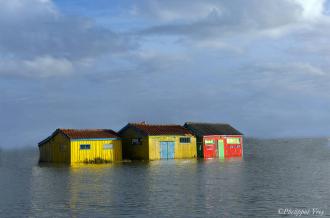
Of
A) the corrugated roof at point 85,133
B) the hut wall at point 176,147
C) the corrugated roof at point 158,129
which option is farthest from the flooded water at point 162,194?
the corrugated roof at point 158,129

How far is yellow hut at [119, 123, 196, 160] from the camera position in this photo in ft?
208

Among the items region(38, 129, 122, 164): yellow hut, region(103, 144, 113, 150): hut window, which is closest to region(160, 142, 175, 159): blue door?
region(38, 129, 122, 164): yellow hut

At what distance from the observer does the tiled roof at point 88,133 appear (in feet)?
193

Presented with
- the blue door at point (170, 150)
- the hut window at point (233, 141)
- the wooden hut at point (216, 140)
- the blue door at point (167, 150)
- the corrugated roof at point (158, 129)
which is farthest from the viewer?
the hut window at point (233, 141)

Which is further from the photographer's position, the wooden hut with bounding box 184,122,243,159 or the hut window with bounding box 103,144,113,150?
the wooden hut with bounding box 184,122,243,159

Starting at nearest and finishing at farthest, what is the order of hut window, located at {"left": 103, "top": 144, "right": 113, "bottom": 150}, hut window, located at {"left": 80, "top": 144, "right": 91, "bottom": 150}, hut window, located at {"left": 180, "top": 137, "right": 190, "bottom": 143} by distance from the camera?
1. hut window, located at {"left": 80, "top": 144, "right": 91, "bottom": 150}
2. hut window, located at {"left": 103, "top": 144, "right": 113, "bottom": 150}
3. hut window, located at {"left": 180, "top": 137, "right": 190, "bottom": 143}

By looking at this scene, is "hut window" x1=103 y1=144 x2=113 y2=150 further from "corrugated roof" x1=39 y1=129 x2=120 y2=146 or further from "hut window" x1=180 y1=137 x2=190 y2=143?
"hut window" x1=180 y1=137 x2=190 y2=143

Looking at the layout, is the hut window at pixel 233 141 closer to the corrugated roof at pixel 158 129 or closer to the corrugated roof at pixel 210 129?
the corrugated roof at pixel 210 129

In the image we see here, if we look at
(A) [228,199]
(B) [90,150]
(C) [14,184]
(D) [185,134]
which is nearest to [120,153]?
(B) [90,150]

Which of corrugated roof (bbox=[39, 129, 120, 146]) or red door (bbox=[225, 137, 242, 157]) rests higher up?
corrugated roof (bbox=[39, 129, 120, 146])

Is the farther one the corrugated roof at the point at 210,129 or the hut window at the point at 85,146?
the corrugated roof at the point at 210,129

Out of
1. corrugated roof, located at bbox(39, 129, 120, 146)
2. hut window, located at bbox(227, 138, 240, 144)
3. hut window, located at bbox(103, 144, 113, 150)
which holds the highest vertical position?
corrugated roof, located at bbox(39, 129, 120, 146)

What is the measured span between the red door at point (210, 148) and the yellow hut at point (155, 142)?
6.17 ft

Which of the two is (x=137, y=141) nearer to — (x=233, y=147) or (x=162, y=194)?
(x=233, y=147)
